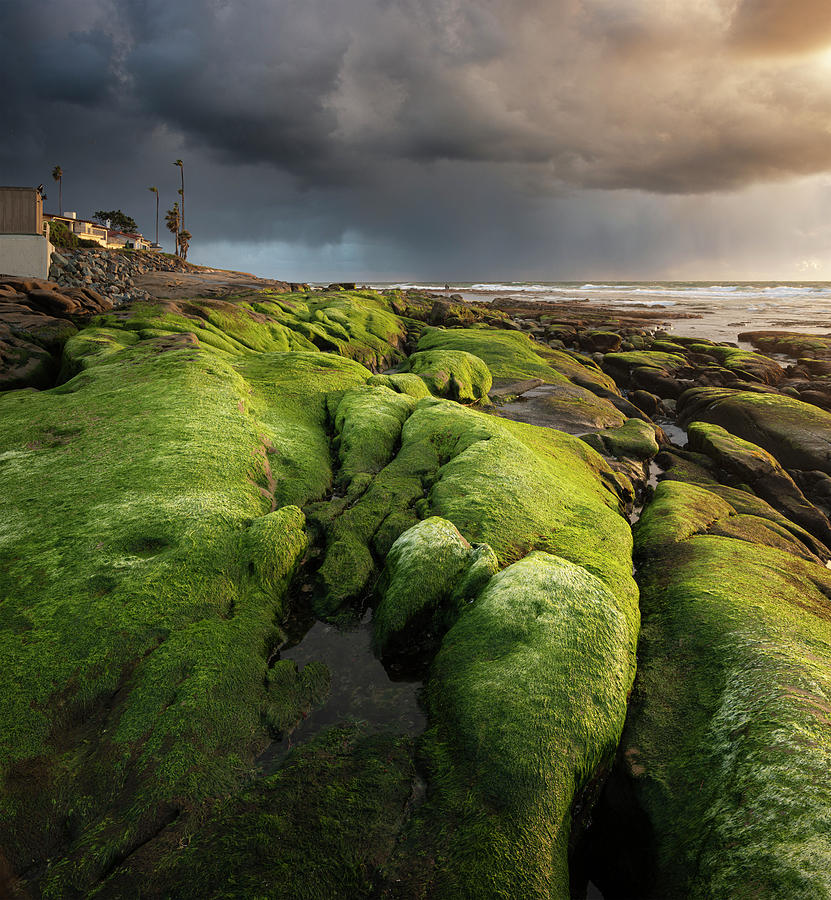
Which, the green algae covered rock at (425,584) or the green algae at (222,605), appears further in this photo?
the green algae covered rock at (425,584)

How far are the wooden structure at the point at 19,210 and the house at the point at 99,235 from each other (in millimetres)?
57737

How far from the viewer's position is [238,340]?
22.1 m

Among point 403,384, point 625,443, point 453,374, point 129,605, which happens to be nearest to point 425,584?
point 129,605

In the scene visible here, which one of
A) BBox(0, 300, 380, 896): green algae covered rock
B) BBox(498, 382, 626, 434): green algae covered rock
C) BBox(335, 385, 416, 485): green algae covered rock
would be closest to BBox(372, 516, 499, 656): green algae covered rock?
BBox(0, 300, 380, 896): green algae covered rock

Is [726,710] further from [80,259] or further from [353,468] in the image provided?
[80,259]

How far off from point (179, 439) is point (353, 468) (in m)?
4.06

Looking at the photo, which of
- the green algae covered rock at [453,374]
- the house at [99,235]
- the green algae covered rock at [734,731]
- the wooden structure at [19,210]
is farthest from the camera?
the house at [99,235]

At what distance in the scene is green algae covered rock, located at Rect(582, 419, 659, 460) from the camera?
57.4ft

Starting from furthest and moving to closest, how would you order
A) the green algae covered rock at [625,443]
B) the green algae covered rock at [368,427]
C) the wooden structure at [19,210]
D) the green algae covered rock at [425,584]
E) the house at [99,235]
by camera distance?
the house at [99,235] < the wooden structure at [19,210] < the green algae covered rock at [625,443] < the green algae covered rock at [368,427] < the green algae covered rock at [425,584]

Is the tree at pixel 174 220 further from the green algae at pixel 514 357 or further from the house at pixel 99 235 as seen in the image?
the green algae at pixel 514 357

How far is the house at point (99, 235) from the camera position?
9450cm

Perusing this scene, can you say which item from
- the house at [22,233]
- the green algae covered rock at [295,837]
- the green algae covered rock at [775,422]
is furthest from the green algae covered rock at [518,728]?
the house at [22,233]

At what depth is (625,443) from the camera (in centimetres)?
1775

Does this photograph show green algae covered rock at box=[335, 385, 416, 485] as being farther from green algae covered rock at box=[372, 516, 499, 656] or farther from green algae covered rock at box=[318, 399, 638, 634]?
green algae covered rock at box=[372, 516, 499, 656]
